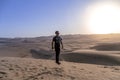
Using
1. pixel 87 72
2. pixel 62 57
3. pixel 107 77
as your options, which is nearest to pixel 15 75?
pixel 87 72

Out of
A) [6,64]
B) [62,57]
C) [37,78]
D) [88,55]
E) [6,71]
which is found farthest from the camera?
[62,57]

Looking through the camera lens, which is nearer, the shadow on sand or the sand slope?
the sand slope

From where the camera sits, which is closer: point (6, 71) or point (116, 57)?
point (6, 71)

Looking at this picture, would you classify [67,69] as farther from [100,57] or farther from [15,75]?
[100,57]

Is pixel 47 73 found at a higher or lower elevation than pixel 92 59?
higher

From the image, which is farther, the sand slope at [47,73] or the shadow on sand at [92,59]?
the shadow on sand at [92,59]

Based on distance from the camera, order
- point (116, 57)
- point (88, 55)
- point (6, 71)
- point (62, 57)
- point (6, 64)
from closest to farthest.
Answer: point (6, 71), point (6, 64), point (116, 57), point (88, 55), point (62, 57)

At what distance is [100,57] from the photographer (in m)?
21.6

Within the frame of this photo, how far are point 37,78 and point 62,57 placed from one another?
15.1m

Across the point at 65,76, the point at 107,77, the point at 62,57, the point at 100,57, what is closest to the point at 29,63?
the point at 65,76

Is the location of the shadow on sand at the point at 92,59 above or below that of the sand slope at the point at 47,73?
below

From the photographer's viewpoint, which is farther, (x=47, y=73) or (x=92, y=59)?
(x=92, y=59)

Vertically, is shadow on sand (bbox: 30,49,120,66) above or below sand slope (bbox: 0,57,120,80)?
below

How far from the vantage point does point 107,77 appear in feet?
34.7
